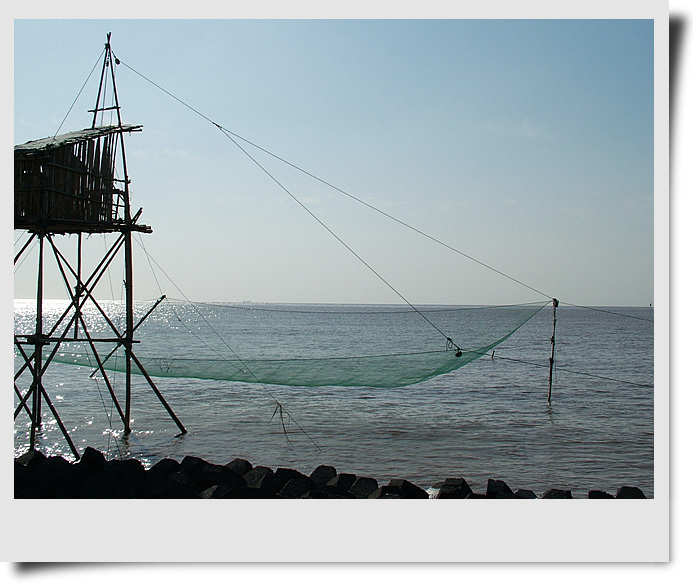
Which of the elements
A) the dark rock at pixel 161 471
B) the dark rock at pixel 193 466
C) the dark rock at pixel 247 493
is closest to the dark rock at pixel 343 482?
the dark rock at pixel 247 493

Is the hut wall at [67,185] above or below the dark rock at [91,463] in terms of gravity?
above

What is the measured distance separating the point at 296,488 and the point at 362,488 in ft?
3.01

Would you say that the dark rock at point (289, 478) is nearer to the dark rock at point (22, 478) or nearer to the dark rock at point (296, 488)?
the dark rock at point (296, 488)

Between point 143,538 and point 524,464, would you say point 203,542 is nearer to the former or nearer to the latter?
point 143,538

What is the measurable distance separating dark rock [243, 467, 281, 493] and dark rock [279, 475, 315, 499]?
0.70 ft

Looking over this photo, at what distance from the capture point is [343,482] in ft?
28.9

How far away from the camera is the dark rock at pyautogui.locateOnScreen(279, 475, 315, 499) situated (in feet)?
27.7

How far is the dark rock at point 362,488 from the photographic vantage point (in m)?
8.60

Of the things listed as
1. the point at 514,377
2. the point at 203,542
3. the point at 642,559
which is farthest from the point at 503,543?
the point at 514,377

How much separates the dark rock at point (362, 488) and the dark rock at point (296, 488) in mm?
572

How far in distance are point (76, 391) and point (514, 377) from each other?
55.5ft

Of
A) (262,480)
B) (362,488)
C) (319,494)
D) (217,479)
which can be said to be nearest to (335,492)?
(319,494)

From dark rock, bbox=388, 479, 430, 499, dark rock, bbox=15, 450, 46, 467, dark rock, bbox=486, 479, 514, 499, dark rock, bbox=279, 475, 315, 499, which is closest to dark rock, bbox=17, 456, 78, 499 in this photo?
dark rock, bbox=15, 450, 46, 467

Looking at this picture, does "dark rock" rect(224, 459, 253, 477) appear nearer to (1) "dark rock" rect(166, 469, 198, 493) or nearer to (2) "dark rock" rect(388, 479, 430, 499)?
(1) "dark rock" rect(166, 469, 198, 493)
